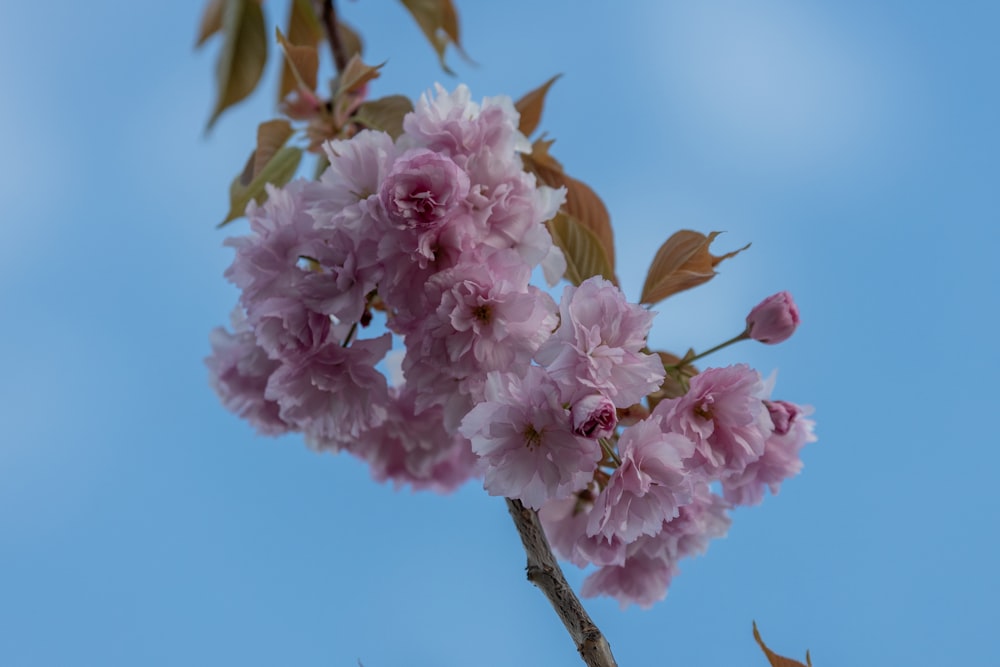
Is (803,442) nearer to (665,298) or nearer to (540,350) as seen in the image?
(665,298)

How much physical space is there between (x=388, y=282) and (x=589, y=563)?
342 millimetres

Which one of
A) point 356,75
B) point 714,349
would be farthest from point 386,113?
point 714,349

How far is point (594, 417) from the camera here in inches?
29.7

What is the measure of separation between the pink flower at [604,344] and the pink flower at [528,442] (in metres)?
0.02

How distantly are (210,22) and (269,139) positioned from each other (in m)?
0.88

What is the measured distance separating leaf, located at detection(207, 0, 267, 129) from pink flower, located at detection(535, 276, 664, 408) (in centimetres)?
105

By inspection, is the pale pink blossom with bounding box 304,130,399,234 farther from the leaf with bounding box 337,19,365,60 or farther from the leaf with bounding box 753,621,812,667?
the leaf with bounding box 337,19,365,60

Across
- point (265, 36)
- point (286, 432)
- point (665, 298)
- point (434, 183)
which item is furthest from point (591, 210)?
point (265, 36)

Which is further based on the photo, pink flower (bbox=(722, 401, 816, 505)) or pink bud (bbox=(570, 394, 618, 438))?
pink flower (bbox=(722, 401, 816, 505))

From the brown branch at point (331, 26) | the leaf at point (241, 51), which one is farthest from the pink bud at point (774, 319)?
the leaf at point (241, 51)

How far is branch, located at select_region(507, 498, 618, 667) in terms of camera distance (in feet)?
2.67

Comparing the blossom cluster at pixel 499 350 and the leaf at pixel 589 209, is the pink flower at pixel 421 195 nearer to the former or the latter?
the blossom cluster at pixel 499 350

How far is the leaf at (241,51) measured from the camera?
5.41ft

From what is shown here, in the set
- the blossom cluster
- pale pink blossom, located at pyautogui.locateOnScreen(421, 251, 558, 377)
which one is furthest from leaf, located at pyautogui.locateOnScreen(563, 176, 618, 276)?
pale pink blossom, located at pyautogui.locateOnScreen(421, 251, 558, 377)
